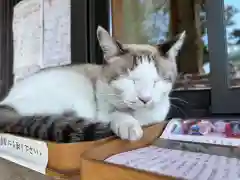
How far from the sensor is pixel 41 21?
5.91 feet

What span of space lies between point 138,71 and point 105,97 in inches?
6.0

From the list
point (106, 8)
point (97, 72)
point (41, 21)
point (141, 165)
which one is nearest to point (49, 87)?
point (97, 72)

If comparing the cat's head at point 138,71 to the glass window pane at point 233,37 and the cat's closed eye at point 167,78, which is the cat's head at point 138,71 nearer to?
the cat's closed eye at point 167,78

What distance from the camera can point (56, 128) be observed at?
0.65 meters

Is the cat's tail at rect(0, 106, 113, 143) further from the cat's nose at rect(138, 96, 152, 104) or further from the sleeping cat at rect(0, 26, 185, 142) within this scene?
the cat's nose at rect(138, 96, 152, 104)

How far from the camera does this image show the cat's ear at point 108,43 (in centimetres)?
81

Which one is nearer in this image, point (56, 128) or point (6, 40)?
point (56, 128)

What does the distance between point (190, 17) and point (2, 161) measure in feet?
2.97

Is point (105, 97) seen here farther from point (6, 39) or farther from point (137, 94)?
point (6, 39)

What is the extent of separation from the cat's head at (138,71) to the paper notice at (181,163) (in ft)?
0.56

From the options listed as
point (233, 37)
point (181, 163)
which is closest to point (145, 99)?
point (181, 163)

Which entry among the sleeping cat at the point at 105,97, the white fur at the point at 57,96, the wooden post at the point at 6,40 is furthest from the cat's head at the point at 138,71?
the wooden post at the point at 6,40

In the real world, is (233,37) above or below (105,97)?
above

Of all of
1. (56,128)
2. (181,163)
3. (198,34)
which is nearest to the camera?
(181,163)
